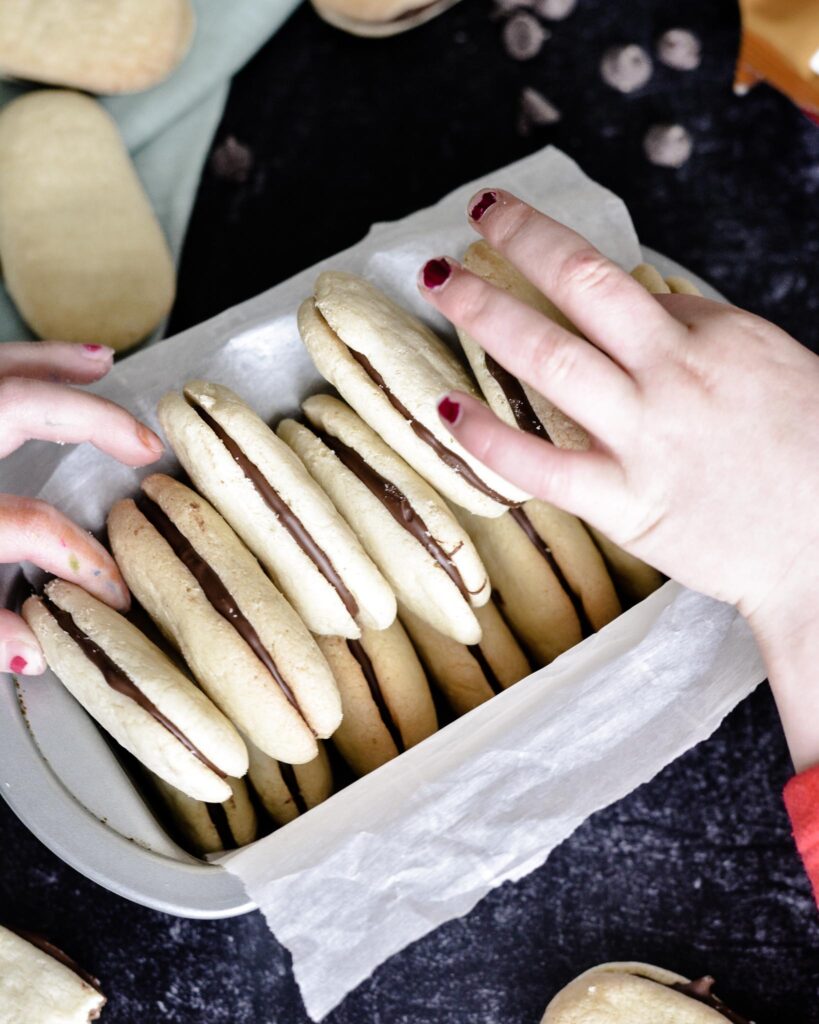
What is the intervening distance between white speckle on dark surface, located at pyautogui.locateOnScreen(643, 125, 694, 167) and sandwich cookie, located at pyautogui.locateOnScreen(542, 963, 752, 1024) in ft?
2.40

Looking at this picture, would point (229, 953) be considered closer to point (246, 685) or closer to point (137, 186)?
point (246, 685)

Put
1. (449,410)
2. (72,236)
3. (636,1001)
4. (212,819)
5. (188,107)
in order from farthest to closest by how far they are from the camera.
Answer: (188,107) → (72,236) → (636,1001) → (212,819) → (449,410)

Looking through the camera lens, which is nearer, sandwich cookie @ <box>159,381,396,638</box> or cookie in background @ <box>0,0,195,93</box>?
sandwich cookie @ <box>159,381,396,638</box>

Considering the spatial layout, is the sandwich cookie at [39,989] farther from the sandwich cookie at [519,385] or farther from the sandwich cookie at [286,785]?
the sandwich cookie at [519,385]

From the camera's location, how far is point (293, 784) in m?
0.71

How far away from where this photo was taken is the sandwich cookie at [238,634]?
2.03 feet

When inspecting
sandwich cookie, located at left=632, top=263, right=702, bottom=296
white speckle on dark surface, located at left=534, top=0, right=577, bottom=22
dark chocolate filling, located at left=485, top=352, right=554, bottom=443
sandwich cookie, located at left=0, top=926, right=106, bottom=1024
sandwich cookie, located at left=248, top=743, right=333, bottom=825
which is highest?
white speckle on dark surface, located at left=534, top=0, right=577, bottom=22

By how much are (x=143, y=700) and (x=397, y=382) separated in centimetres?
24

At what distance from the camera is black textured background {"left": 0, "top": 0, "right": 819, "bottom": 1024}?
33.7 inches

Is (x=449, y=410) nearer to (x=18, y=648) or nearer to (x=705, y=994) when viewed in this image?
(x=18, y=648)

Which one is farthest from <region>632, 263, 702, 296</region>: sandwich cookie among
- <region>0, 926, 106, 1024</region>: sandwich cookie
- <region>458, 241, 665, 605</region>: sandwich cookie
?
<region>0, 926, 106, 1024</region>: sandwich cookie

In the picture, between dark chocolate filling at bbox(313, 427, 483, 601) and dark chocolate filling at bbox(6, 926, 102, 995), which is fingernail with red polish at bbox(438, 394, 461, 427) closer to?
dark chocolate filling at bbox(313, 427, 483, 601)

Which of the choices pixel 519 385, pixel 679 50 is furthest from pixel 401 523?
pixel 679 50

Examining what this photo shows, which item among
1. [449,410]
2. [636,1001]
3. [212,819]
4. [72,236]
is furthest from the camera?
[72,236]
